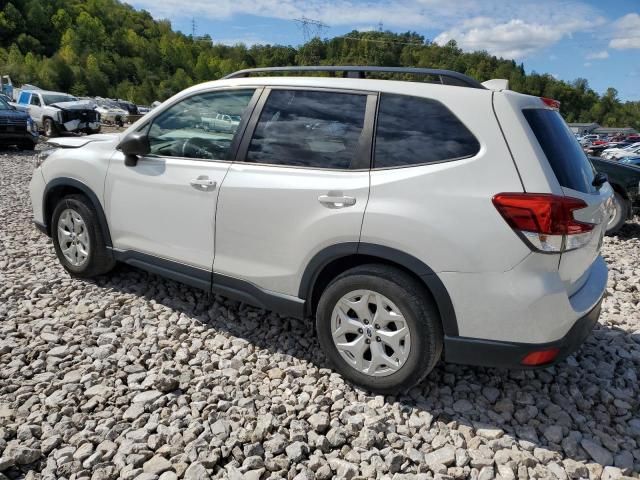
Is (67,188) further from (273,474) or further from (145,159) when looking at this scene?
(273,474)

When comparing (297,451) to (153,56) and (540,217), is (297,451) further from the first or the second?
(153,56)

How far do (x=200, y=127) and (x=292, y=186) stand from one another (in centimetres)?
102

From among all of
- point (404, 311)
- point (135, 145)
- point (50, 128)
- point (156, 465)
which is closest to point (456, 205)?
point (404, 311)

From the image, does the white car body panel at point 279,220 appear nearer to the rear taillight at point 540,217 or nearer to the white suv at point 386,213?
the white suv at point 386,213

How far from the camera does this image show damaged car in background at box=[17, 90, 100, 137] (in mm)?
17953

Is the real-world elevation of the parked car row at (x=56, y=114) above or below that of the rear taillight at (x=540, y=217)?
below

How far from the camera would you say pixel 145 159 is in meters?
3.65

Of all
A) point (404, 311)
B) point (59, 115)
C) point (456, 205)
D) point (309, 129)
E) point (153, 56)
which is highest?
point (153, 56)

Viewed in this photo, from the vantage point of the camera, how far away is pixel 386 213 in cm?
259

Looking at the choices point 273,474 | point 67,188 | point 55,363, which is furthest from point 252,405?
point 67,188

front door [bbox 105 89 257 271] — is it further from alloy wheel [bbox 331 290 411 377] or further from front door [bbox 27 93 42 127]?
front door [bbox 27 93 42 127]

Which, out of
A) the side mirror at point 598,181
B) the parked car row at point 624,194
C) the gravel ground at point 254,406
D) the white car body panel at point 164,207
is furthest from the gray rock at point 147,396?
the parked car row at point 624,194

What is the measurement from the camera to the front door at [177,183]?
3293 mm

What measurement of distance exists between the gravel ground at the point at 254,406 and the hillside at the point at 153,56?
7519 cm
